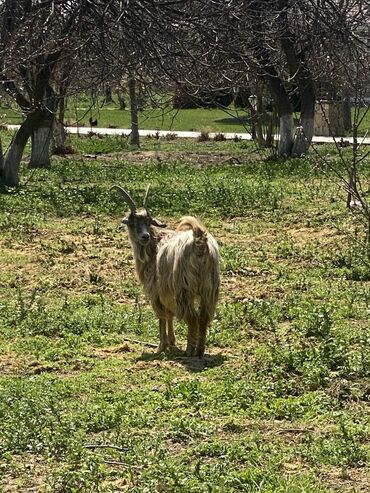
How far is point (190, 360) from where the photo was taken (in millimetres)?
8656

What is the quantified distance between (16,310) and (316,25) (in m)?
7.26

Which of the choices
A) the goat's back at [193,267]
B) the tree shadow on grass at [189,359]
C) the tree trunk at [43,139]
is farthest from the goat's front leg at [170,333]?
the tree trunk at [43,139]

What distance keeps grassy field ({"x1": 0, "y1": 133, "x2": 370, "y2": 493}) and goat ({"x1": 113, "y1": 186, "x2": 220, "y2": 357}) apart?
0.28 m

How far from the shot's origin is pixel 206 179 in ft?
68.1

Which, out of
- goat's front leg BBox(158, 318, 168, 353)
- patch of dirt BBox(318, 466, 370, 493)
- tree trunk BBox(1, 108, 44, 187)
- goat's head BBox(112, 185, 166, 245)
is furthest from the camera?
tree trunk BBox(1, 108, 44, 187)

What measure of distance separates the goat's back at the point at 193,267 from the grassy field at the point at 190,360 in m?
0.55

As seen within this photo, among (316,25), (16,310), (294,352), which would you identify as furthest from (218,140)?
(294,352)

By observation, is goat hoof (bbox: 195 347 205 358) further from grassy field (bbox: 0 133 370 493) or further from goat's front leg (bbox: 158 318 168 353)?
goat's front leg (bbox: 158 318 168 353)

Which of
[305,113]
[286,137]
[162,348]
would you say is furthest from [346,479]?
[305,113]

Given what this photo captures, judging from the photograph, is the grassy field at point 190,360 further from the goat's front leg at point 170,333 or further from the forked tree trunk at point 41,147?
the forked tree trunk at point 41,147

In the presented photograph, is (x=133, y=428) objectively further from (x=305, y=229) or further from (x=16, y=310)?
(x=305, y=229)

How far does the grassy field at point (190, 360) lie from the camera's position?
5.75 m

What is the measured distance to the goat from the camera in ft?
28.6

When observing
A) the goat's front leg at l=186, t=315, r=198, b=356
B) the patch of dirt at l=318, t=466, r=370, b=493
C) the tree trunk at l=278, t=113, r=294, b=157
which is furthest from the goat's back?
the tree trunk at l=278, t=113, r=294, b=157
